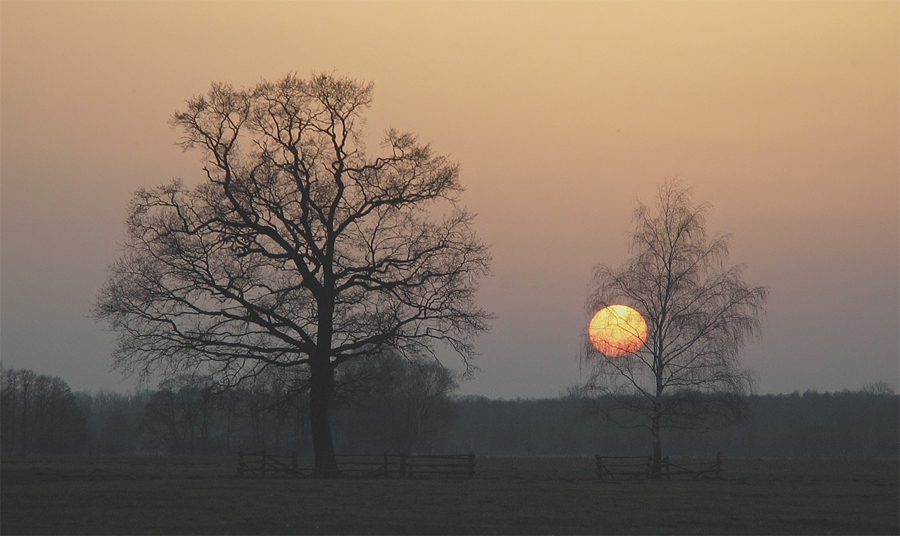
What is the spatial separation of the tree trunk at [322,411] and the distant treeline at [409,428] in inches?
980

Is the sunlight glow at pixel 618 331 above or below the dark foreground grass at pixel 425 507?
above

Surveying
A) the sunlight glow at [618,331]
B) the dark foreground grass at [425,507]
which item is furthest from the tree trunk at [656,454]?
the dark foreground grass at [425,507]

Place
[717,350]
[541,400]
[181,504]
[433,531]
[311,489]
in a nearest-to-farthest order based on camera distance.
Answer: [433,531] → [181,504] → [311,489] → [717,350] → [541,400]

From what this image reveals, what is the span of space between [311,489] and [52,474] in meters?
11.6

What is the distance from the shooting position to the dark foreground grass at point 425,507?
17391mm

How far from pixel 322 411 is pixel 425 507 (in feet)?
38.2

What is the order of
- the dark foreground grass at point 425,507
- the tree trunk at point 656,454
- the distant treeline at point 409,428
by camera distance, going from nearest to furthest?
the dark foreground grass at point 425,507 < the tree trunk at point 656,454 < the distant treeline at point 409,428

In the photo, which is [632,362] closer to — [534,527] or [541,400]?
[534,527]

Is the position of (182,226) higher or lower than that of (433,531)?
higher

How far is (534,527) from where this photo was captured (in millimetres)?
17656

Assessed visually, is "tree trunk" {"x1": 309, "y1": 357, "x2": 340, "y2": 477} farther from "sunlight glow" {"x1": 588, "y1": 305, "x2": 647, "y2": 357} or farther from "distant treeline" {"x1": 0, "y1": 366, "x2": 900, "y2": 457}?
"distant treeline" {"x1": 0, "y1": 366, "x2": 900, "y2": 457}

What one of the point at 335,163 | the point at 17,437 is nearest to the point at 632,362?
the point at 335,163

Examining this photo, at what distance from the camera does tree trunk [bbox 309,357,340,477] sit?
103 ft

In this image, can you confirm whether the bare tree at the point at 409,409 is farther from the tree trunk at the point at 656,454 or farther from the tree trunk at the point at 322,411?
the tree trunk at the point at 322,411
